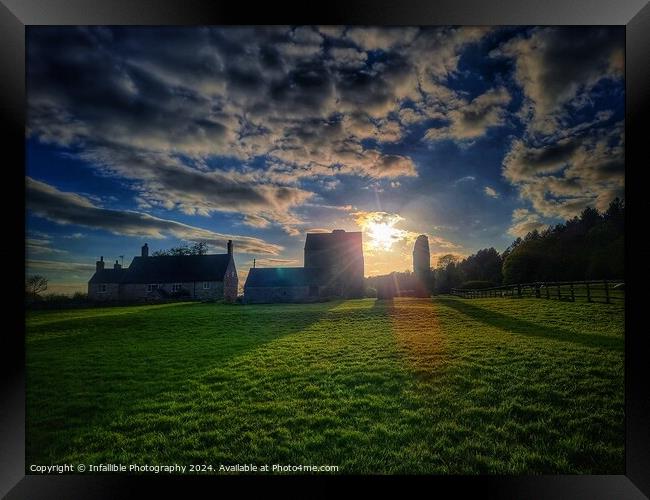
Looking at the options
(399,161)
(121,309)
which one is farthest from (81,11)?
(121,309)

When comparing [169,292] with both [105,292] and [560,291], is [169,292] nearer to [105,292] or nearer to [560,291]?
[105,292]

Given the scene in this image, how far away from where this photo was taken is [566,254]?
752 cm

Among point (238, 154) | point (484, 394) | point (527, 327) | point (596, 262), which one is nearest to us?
point (484, 394)

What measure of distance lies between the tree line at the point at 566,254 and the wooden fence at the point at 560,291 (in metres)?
0.25

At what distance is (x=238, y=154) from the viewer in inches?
194

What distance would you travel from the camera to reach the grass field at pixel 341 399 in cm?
335

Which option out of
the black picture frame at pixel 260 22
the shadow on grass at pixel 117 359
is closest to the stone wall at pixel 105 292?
the shadow on grass at pixel 117 359

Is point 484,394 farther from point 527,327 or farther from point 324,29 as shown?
point 324,29

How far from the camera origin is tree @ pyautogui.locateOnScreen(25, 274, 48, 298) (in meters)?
4.30

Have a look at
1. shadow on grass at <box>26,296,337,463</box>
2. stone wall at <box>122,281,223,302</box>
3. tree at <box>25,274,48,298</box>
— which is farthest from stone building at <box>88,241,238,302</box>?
A: tree at <box>25,274,48,298</box>

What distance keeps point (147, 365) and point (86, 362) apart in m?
1.20

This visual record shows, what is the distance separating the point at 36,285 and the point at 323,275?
869 centimetres

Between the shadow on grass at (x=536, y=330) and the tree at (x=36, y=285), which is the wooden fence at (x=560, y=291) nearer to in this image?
the shadow on grass at (x=536, y=330)

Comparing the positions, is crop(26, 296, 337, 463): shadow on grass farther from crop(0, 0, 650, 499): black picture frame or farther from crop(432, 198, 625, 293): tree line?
crop(432, 198, 625, 293): tree line
